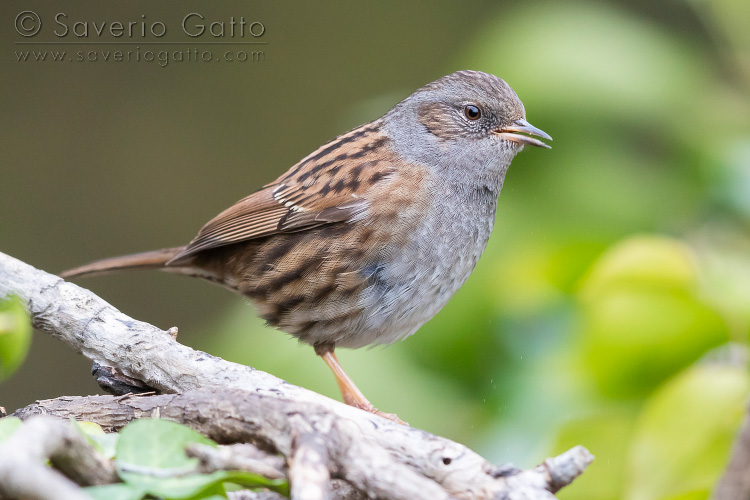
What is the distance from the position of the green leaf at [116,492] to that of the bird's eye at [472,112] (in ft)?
7.11

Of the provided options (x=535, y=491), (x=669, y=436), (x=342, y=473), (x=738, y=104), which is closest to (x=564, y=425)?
(x=669, y=436)

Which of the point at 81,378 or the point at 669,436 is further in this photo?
the point at 81,378

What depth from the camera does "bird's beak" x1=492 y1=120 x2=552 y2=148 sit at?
10.1 feet

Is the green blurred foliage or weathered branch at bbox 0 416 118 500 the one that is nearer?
weathered branch at bbox 0 416 118 500

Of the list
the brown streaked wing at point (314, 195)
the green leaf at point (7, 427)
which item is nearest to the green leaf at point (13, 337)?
the green leaf at point (7, 427)

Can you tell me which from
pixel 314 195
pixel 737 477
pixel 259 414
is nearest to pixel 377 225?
pixel 314 195

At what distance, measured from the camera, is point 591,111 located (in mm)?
3393

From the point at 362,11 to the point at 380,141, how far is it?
3611mm

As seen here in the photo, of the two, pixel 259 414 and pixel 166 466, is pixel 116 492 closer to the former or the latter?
pixel 166 466

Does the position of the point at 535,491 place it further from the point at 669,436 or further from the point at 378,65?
the point at 378,65

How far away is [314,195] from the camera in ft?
10.3

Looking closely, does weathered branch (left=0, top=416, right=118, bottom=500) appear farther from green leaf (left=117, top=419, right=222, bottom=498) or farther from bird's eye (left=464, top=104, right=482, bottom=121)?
bird's eye (left=464, top=104, right=482, bottom=121)

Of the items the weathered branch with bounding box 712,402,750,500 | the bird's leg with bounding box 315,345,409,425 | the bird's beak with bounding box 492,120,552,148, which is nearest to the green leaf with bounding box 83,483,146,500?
the weathered branch with bounding box 712,402,750,500

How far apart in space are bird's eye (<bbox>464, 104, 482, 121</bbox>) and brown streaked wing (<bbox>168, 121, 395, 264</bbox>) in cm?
32
